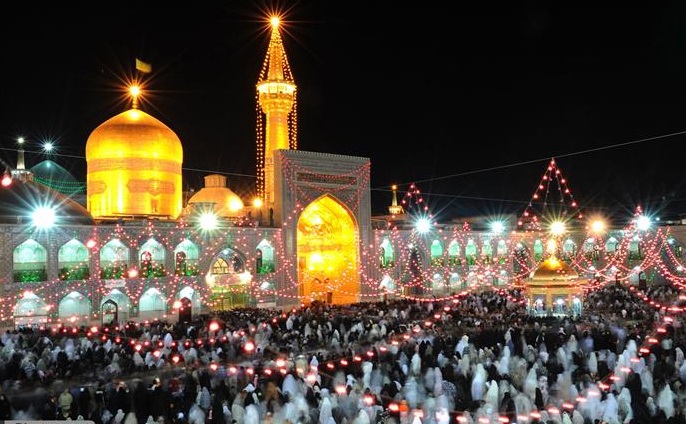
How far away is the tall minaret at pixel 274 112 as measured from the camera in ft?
101

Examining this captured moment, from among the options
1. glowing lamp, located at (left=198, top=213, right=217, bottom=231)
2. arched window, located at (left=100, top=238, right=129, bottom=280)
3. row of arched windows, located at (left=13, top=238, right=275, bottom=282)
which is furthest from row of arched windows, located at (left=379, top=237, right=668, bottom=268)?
arched window, located at (left=100, top=238, right=129, bottom=280)

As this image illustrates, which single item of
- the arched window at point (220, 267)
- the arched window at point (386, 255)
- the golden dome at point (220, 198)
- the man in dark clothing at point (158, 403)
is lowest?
the man in dark clothing at point (158, 403)

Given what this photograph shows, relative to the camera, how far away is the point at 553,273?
2292 cm

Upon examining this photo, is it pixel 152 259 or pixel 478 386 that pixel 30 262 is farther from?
pixel 478 386

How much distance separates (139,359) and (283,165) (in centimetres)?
1495

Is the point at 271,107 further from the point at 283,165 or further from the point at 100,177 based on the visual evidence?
the point at 100,177

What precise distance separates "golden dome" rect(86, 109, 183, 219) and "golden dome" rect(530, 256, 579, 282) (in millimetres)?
14772

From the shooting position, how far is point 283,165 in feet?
92.7

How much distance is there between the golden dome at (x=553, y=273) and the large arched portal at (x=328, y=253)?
354 inches

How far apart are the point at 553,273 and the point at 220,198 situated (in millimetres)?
15870

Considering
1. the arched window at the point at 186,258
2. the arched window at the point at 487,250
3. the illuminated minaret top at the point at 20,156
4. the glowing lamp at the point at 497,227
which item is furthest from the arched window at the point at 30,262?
the glowing lamp at the point at 497,227

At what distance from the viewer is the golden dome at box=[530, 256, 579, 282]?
2291cm

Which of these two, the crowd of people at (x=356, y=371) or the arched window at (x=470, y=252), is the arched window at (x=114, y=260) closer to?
the crowd of people at (x=356, y=371)

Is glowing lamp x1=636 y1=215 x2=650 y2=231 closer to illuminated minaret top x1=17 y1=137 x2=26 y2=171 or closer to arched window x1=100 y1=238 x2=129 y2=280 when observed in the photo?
arched window x1=100 y1=238 x2=129 y2=280
